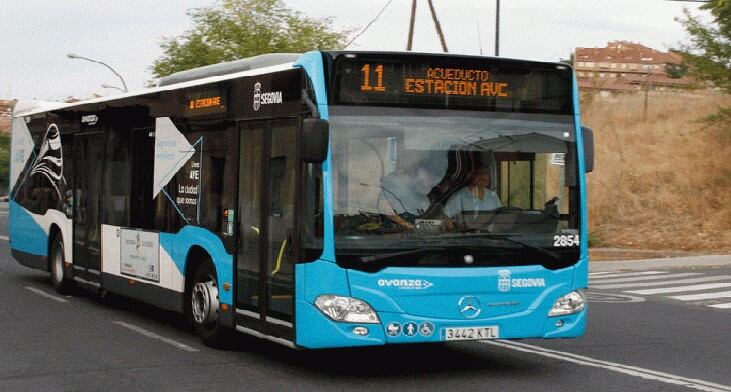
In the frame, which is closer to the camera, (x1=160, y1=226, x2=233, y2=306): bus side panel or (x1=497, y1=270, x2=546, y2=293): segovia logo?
(x1=497, y1=270, x2=546, y2=293): segovia logo

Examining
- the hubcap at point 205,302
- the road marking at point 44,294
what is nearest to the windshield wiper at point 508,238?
the hubcap at point 205,302

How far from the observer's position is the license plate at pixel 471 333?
9008mm

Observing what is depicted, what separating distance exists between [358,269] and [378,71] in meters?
1.55

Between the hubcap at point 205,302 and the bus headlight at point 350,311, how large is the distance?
7.88 ft

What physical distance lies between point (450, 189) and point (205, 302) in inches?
123

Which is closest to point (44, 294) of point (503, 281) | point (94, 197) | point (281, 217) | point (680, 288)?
point (94, 197)

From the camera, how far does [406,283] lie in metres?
8.85

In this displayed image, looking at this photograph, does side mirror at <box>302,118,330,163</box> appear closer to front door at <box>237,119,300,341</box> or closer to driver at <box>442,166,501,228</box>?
front door at <box>237,119,300,341</box>

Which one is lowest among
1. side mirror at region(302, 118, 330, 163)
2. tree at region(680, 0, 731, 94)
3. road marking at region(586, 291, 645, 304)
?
road marking at region(586, 291, 645, 304)

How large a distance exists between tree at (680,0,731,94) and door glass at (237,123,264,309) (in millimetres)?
29702

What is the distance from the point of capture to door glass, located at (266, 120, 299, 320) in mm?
9227

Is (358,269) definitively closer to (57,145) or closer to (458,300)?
(458,300)

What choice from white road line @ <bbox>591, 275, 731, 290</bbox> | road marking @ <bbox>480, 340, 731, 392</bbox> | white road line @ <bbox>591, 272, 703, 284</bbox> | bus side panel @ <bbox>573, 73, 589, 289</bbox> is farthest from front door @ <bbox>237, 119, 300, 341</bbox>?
white road line @ <bbox>591, 272, 703, 284</bbox>

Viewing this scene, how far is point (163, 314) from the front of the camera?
46.7 feet
